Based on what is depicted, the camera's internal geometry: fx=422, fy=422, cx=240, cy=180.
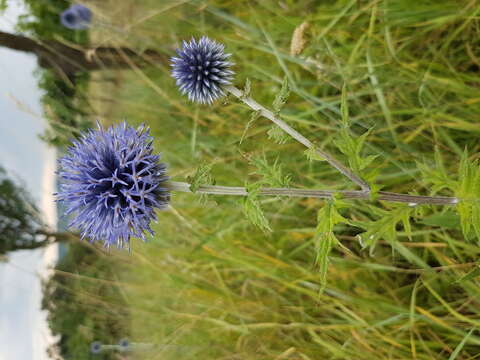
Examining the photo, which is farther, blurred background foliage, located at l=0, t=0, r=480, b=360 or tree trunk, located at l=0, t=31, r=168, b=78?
tree trunk, located at l=0, t=31, r=168, b=78

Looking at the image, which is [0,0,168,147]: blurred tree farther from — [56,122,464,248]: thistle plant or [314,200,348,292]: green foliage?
[314,200,348,292]: green foliage

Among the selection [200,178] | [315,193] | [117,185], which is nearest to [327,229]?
Result: [315,193]

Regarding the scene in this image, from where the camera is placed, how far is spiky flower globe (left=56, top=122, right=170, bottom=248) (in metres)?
0.74

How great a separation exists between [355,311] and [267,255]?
423mm

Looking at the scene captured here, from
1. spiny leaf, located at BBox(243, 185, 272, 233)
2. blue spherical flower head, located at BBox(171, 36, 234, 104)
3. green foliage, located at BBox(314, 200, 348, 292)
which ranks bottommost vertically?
green foliage, located at BBox(314, 200, 348, 292)

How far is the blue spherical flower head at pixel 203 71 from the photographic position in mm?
898

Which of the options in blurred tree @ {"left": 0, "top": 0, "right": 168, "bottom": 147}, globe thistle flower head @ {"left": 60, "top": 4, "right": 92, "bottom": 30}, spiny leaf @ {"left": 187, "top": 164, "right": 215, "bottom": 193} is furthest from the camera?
globe thistle flower head @ {"left": 60, "top": 4, "right": 92, "bottom": 30}

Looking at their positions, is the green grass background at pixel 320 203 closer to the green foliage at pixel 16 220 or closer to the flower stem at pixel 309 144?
the flower stem at pixel 309 144

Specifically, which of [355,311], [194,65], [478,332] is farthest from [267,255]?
[194,65]

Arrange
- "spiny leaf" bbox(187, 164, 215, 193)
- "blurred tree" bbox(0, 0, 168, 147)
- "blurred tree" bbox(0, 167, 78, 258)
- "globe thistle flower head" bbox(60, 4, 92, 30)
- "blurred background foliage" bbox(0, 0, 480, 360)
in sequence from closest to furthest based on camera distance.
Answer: "spiny leaf" bbox(187, 164, 215, 193) → "blurred background foliage" bbox(0, 0, 480, 360) → "blurred tree" bbox(0, 0, 168, 147) → "globe thistle flower head" bbox(60, 4, 92, 30) → "blurred tree" bbox(0, 167, 78, 258)

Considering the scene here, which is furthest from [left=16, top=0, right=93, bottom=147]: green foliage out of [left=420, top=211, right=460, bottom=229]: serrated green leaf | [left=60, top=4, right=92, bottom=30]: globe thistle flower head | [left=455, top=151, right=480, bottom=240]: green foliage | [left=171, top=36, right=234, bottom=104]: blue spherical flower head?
[left=455, top=151, right=480, bottom=240]: green foliage

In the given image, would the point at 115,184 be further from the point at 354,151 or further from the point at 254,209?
the point at 354,151

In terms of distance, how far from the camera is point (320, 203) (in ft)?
5.23

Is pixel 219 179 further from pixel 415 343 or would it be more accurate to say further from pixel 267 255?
pixel 415 343
